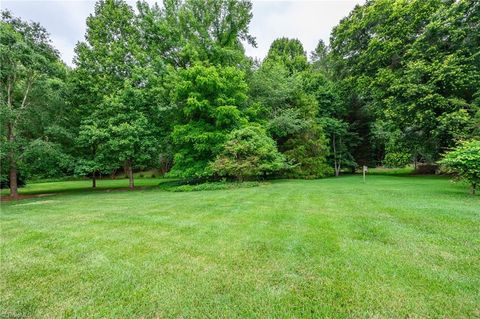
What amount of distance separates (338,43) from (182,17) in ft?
42.3

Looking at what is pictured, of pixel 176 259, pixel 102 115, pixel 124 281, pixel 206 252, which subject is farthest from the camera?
pixel 102 115

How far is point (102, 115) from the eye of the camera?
14.2 meters

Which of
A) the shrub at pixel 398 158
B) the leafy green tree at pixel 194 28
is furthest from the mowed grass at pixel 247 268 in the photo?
the leafy green tree at pixel 194 28

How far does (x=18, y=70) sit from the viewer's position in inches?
441

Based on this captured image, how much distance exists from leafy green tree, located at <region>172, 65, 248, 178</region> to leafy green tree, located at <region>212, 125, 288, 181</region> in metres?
0.60

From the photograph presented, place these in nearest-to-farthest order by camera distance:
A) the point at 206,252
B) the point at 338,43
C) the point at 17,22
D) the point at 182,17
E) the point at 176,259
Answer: the point at 176,259
the point at 206,252
the point at 17,22
the point at 182,17
the point at 338,43

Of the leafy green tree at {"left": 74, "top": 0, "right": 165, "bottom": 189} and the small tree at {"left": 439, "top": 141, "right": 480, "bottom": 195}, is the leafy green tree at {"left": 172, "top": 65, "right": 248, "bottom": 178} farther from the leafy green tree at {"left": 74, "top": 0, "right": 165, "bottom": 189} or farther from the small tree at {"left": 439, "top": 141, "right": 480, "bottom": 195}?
the small tree at {"left": 439, "top": 141, "right": 480, "bottom": 195}

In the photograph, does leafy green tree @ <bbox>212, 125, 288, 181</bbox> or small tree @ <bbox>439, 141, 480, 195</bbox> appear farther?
leafy green tree @ <bbox>212, 125, 288, 181</bbox>

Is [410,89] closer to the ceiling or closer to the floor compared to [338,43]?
closer to the floor

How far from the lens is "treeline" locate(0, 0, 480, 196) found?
12039 millimetres

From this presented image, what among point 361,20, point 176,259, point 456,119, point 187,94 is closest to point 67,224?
point 176,259

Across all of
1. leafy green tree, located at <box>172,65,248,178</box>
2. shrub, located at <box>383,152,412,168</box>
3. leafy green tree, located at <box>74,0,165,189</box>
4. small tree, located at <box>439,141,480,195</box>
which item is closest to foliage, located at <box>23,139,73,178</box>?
leafy green tree, located at <box>74,0,165,189</box>

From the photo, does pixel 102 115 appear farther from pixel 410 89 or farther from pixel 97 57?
pixel 410 89

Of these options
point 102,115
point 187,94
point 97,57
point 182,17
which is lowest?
point 102,115
